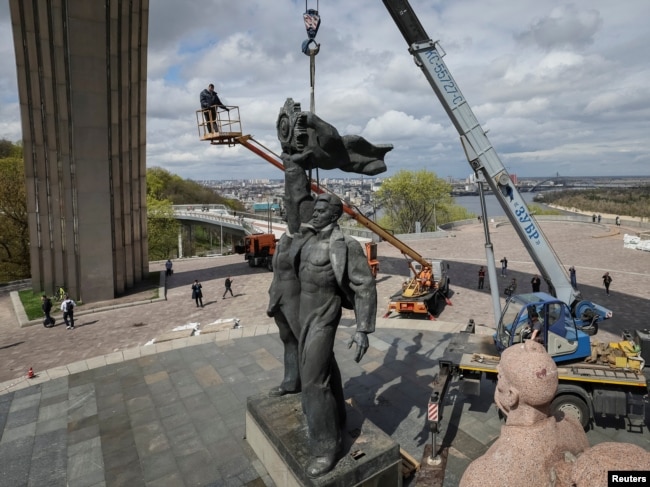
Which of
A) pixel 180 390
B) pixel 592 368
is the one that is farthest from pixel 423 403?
pixel 180 390

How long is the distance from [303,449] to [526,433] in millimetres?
3550

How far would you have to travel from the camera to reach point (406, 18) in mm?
10359

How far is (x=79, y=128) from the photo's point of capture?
17.5 m

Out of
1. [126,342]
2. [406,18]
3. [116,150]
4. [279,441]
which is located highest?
[406,18]

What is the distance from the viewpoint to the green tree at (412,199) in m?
51.2

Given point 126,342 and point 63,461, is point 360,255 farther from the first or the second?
point 126,342

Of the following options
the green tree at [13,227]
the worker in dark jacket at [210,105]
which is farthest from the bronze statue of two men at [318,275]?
the green tree at [13,227]

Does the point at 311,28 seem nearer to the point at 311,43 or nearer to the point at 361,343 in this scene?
the point at 311,43

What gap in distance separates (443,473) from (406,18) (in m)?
10.2

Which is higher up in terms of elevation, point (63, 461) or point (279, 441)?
point (279, 441)

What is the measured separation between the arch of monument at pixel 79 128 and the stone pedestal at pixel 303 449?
15.4 m

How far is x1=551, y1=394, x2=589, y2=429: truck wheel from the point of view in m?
7.16

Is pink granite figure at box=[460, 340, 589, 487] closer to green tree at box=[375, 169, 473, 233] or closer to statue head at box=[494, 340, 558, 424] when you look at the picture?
statue head at box=[494, 340, 558, 424]

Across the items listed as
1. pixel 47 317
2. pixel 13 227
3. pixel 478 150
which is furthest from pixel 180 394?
pixel 13 227
